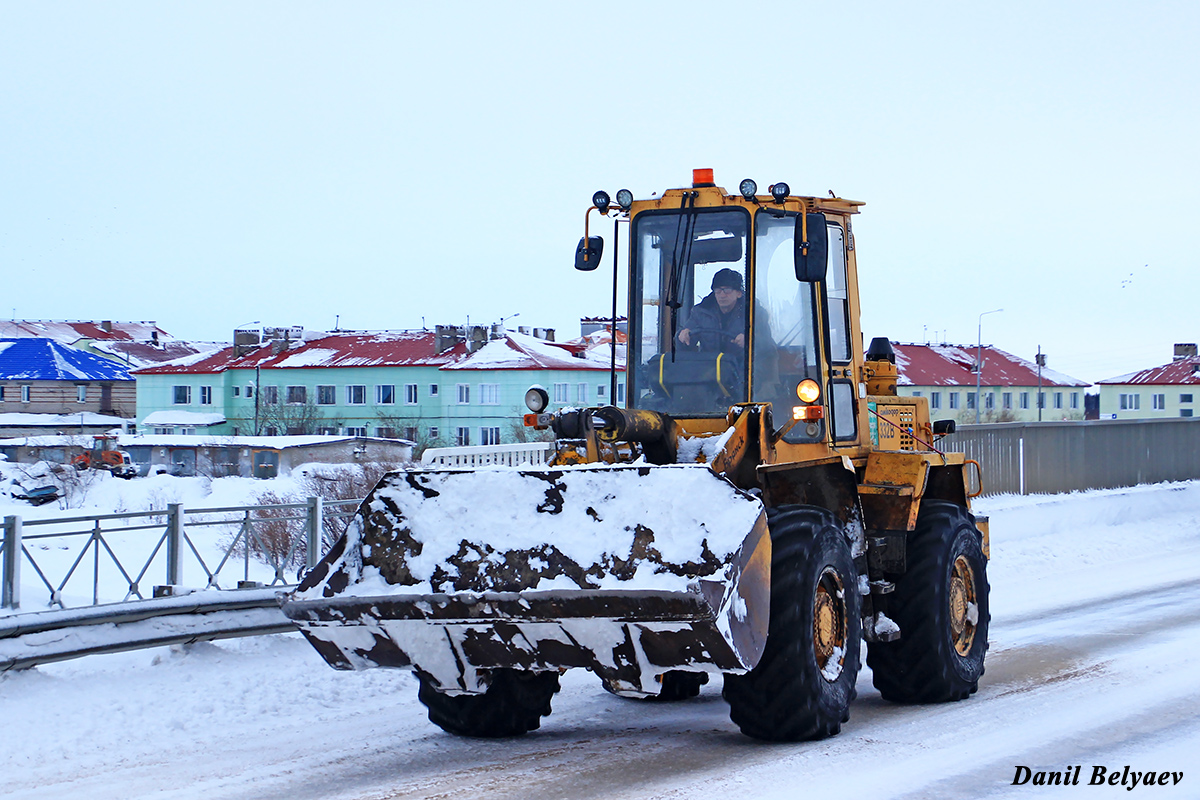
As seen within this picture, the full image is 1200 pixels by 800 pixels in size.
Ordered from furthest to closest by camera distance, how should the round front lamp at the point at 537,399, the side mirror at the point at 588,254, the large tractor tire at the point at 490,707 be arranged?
1. the side mirror at the point at 588,254
2. the round front lamp at the point at 537,399
3. the large tractor tire at the point at 490,707

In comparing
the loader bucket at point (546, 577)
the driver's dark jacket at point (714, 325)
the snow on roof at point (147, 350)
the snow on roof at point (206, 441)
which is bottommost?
the loader bucket at point (546, 577)

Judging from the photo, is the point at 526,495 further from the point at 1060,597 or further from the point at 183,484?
the point at 183,484

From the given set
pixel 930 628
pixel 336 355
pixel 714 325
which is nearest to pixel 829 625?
pixel 930 628

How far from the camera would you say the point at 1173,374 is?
96.6 m

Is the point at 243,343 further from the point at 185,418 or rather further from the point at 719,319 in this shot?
the point at 719,319

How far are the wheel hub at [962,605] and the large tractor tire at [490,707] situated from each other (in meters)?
2.90

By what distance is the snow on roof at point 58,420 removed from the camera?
8944 cm

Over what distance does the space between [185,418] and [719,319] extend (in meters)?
81.8

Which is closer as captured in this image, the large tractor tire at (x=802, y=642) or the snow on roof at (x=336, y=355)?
the large tractor tire at (x=802, y=642)

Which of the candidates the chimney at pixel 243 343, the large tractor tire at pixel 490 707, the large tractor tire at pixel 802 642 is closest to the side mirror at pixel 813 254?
the large tractor tire at pixel 802 642

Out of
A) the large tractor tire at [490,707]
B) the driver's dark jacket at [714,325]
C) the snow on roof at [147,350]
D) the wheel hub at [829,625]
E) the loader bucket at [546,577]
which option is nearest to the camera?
the loader bucket at [546,577]

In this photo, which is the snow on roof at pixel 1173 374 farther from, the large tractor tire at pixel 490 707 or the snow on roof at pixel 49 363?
the large tractor tire at pixel 490 707

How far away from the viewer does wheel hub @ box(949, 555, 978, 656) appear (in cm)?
898

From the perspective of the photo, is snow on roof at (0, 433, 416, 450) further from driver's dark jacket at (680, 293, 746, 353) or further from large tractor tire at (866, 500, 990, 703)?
driver's dark jacket at (680, 293, 746, 353)
